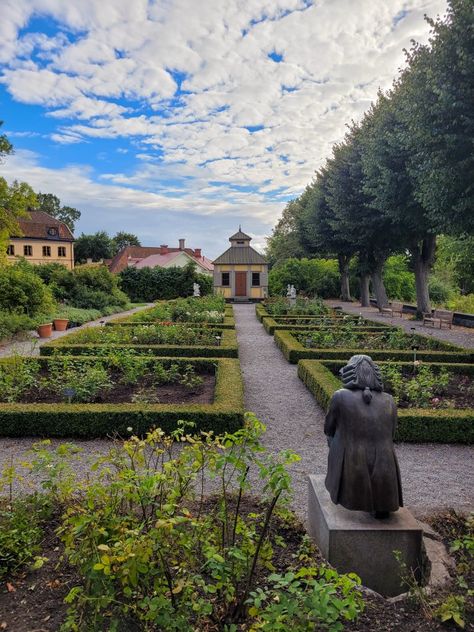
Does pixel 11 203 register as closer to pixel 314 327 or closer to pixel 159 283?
pixel 314 327

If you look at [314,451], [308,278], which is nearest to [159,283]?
[308,278]

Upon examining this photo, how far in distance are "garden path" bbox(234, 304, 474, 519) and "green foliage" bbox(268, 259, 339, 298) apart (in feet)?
91.7

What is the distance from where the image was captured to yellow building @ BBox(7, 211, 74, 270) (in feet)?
152

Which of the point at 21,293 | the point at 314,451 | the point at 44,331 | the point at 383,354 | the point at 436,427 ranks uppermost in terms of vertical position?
the point at 21,293

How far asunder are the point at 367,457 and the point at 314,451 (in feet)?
9.32

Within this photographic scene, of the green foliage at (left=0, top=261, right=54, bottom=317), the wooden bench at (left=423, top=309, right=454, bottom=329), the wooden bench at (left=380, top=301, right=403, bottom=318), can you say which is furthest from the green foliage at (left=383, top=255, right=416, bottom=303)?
the green foliage at (left=0, top=261, right=54, bottom=317)

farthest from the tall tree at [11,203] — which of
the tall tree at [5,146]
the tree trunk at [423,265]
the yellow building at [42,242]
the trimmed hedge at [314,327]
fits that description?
the yellow building at [42,242]

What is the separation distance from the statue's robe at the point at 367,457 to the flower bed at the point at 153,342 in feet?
23.5

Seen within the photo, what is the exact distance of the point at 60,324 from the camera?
17.7 meters

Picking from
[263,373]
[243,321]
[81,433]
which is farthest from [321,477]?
[243,321]

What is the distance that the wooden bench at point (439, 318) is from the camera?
1838 centimetres

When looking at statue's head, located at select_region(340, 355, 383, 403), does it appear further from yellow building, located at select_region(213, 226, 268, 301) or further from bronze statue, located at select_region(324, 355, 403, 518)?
yellow building, located at select_region(213, 226, 268, 301)

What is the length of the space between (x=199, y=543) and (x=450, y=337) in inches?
597

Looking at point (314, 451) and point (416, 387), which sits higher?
point (416, 387)
